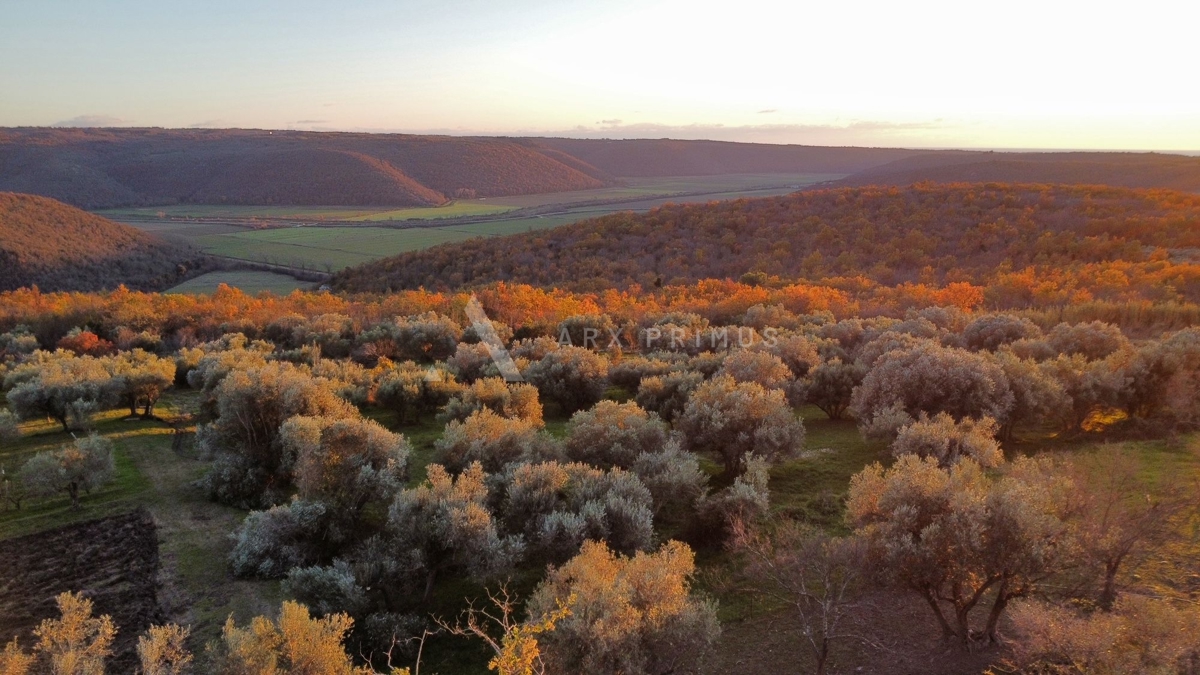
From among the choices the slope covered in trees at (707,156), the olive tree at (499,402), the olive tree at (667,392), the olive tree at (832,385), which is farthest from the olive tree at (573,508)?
the slope covered in trees at (707,156)

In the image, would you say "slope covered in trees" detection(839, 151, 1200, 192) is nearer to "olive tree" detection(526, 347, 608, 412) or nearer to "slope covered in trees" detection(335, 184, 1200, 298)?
"slope covered in trees" detection(335, 184, 1200, 298)

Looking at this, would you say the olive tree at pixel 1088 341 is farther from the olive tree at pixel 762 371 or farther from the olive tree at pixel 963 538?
the olive tree at pixel 963 538

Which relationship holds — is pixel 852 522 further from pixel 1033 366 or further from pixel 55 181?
pixel 55 181

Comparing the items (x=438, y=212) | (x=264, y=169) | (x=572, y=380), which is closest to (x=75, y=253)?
(x=438, y=212)

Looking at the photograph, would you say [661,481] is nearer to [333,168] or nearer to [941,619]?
[941,619]

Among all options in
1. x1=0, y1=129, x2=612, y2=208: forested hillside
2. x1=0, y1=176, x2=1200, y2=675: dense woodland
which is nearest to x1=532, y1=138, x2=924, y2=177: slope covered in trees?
x1=0, y1=129, x2=612, y2=208: forested hillside

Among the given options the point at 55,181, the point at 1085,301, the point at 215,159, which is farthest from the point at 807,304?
the point at 215,159
